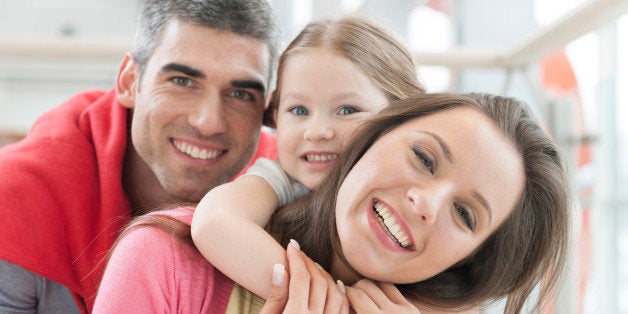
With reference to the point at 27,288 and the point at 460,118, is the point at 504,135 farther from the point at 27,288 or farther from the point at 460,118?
the point at 27,288

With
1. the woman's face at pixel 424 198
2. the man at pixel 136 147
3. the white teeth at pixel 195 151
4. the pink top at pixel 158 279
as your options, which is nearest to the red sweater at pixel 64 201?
the man at pixel 136 147

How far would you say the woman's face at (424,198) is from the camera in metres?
0.97

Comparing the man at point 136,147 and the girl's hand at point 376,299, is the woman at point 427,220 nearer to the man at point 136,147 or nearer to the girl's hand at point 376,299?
the girl's hand at point 376,299

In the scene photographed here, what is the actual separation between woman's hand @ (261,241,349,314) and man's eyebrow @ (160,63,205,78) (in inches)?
19.9

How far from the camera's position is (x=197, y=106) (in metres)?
1.41

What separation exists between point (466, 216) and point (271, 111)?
0.54 m

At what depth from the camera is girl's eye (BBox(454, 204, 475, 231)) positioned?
1.00 m

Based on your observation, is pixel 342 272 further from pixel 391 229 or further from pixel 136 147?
pixel 136 147

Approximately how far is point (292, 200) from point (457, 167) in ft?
1.18

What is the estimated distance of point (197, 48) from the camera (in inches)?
54.7

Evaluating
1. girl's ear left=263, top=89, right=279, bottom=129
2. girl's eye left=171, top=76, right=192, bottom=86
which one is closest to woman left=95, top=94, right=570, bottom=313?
girl's ear left=263, top=89, right=279, bottom=129

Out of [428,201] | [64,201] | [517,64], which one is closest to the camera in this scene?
[428,201]

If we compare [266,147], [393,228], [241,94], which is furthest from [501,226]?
[266,147]

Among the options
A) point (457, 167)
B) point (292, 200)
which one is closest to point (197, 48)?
point (292, 200)
